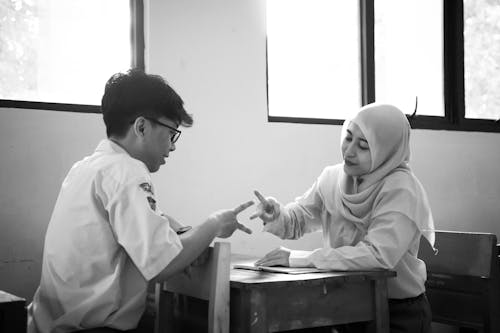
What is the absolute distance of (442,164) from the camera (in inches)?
149

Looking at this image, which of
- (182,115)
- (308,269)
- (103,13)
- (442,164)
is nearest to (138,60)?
(103,13)

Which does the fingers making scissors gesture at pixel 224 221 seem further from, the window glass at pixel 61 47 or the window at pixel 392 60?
the window at pixel 392 60

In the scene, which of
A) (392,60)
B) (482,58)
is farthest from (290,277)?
(482,58)

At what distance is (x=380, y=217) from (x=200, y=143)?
3.95ft

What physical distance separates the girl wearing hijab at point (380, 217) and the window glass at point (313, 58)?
112cm

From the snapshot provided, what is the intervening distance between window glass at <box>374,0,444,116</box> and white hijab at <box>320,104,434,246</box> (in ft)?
4.91

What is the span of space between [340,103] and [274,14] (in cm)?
64

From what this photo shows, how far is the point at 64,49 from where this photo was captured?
9.16ft

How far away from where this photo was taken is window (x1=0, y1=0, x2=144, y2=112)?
267cm

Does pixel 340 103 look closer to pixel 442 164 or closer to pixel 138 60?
pixel 442 164

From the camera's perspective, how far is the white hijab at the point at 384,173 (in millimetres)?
2094

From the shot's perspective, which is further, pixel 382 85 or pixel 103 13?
Answer: pixel 382 85

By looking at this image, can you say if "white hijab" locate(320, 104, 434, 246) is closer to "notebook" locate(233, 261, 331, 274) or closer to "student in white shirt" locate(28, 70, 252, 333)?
"notebook" locate(233, 261, 331, 274)

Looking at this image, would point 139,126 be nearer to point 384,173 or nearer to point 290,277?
point 290,277
